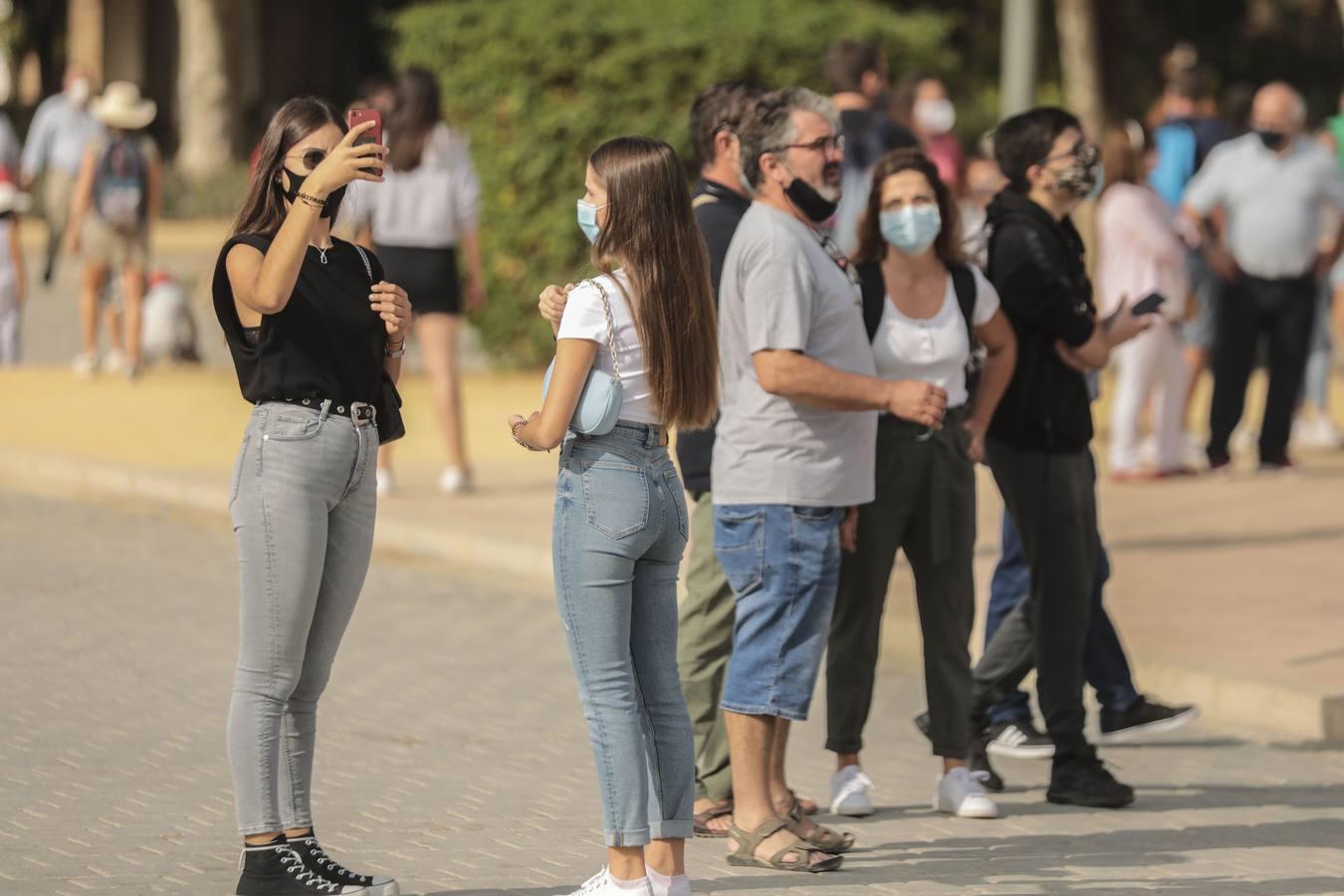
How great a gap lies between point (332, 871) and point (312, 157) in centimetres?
157

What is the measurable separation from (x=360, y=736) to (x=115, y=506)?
520 centimetres

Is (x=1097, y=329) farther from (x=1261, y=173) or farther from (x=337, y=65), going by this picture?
(x=337, y=65)

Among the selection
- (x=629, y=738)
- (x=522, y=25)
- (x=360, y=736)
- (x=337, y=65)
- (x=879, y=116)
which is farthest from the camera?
(x=337, y=65)

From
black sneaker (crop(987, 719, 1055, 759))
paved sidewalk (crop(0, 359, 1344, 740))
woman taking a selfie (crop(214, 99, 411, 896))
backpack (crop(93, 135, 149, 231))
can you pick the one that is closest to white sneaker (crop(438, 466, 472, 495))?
paved sidewalk (crop(0, 359, 1344, 740))

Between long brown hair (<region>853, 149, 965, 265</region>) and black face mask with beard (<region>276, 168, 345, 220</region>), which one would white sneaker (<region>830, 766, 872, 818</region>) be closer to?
long brown hair (<region>853, 149, 965, 265</region>)

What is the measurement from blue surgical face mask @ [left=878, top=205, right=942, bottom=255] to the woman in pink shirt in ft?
16.8

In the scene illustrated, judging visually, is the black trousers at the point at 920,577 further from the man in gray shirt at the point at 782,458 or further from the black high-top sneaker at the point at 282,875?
the black high-top sneaker at the point at 282,875

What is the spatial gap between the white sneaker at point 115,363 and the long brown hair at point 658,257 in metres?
11.9

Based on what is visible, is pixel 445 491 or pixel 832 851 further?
pixel 445 491

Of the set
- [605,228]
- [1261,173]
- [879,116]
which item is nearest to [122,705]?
[605,228]

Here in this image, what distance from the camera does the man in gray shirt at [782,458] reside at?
5516 mm

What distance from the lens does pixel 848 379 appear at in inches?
216

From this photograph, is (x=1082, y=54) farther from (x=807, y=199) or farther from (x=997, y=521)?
(x=807, y=199)

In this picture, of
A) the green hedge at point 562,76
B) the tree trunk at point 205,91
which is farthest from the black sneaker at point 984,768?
the tree trunk at point 205,91
